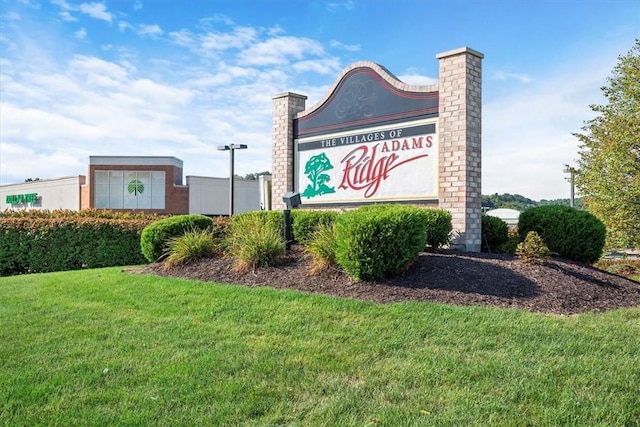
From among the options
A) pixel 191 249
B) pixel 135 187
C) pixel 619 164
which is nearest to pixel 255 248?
pixel 191 249

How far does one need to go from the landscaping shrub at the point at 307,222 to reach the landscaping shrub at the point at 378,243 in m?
2.32

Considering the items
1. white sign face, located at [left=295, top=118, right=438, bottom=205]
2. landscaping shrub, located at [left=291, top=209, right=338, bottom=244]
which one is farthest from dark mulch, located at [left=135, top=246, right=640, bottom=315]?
white sign face, located at [left=295, top=118, right=438, bottom=205]

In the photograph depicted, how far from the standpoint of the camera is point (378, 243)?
6.76 meters

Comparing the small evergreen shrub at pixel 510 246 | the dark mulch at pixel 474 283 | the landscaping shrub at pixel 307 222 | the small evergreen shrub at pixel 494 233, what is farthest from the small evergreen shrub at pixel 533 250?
the landscaping shrub at pixel 307 222

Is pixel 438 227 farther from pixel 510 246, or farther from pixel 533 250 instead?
pixel 510 246

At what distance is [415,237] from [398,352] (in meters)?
2.68

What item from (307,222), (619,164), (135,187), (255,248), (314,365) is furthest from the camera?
(135,187)

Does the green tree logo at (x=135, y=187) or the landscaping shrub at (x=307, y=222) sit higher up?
the green tree logo at (x=135, y=187)

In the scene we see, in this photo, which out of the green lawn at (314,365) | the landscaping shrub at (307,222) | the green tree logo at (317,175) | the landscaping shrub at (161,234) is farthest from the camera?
the green tree logo at (317,175)

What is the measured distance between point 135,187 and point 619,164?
101 ft

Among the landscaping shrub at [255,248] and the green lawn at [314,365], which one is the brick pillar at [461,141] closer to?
the landscaping shrub at [255,248]

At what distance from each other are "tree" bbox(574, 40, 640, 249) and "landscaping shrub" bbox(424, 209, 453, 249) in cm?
997

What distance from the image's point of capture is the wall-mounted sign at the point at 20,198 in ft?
148

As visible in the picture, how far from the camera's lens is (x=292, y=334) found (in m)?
5.15
